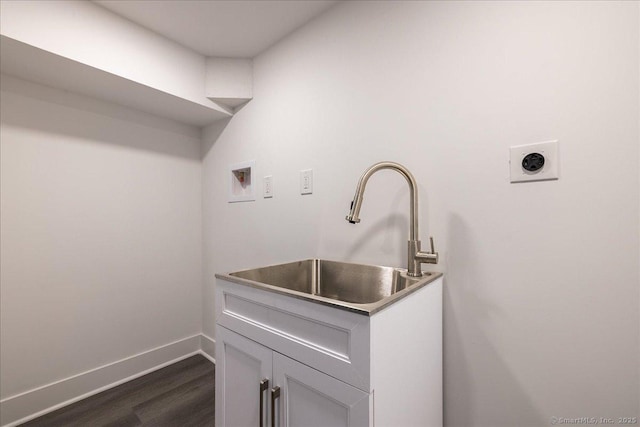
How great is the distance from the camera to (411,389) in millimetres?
782

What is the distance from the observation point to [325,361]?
2.29 ft

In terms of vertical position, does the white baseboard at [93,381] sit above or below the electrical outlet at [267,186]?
below

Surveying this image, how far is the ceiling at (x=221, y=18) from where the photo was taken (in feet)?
4.40

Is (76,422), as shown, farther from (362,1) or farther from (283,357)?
(362,1)

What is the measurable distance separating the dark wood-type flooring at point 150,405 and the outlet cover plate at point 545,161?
1.80 meters

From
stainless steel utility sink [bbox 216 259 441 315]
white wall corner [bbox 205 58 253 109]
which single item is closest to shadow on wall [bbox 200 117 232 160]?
white wall corner [bbox 205 58 253 109]

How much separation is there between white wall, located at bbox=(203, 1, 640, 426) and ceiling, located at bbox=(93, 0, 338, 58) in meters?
0.18

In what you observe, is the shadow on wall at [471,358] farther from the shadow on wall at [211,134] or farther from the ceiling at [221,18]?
the shadow on wall at [211,134]

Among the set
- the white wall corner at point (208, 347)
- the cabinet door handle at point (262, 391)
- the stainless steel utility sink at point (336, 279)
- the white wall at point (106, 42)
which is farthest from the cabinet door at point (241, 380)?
the white wall at point (106, 42)

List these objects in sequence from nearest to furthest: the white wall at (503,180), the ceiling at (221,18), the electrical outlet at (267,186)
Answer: the white wall at (503,180) → the ceiling at (221,18) → the electrical outlet at (267,186)

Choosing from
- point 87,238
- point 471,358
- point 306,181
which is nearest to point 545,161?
point 471,358

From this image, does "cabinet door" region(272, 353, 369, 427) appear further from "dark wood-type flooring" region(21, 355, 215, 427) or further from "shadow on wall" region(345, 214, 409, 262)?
"dark wood-type flooring" region(21, 355, 215, 427)

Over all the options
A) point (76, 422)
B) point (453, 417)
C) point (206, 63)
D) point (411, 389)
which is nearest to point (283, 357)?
point (411, 389)

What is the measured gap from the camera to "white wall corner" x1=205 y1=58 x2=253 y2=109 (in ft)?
5.90
